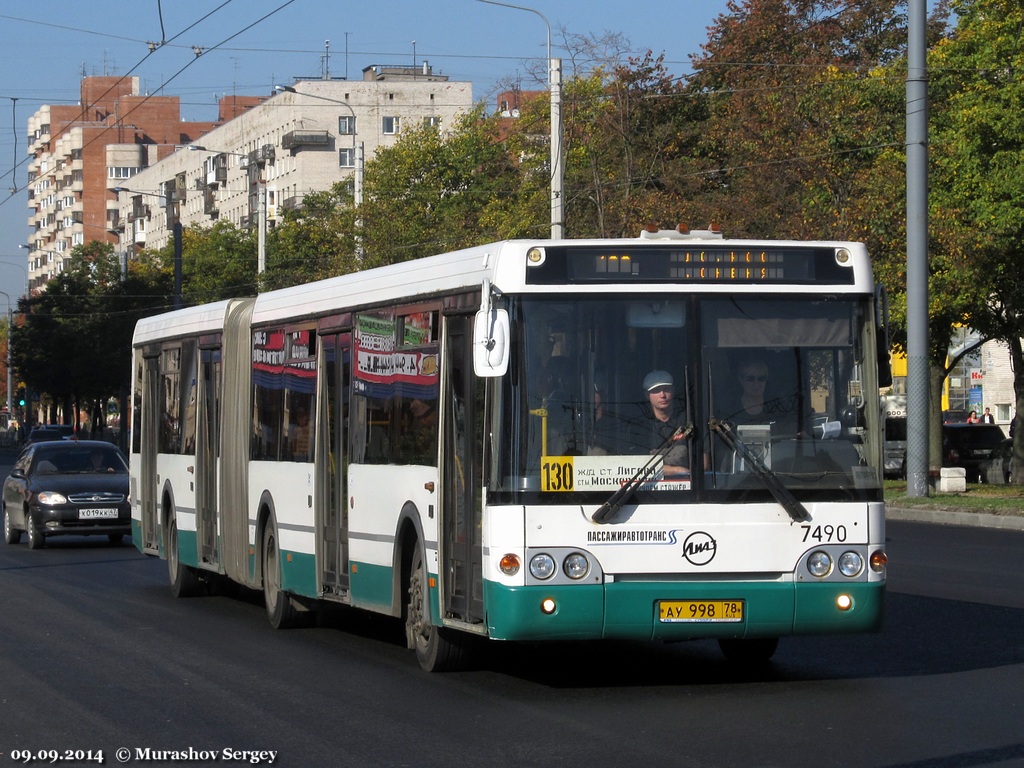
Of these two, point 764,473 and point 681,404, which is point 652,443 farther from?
point 764,473

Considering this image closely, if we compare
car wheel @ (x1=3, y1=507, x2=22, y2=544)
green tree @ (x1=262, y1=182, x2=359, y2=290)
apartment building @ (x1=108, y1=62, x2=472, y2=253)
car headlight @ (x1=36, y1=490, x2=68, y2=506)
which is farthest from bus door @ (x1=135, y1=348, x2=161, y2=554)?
apartment building @ (x1=108, y1=62, x2=472, y2=253)

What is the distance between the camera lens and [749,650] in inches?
445

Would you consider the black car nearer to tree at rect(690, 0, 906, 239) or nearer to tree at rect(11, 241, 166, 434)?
tree at rect(690, 0, 906, 239)

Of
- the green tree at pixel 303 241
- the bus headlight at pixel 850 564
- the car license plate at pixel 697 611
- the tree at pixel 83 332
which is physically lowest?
the car license plate at pixel 697 611

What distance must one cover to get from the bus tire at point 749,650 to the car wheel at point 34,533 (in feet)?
50.5

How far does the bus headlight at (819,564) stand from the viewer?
9953 mm

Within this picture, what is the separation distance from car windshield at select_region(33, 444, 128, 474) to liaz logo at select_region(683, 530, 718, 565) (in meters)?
17.3

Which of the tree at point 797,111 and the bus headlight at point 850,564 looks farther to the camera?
the tree at point 797,111

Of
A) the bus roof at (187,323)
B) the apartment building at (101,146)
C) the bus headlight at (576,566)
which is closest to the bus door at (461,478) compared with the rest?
the bus headlight at (576,566)

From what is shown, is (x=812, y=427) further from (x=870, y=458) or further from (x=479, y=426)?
(x=479, y=426)

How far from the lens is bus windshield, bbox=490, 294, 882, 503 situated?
9750 mm

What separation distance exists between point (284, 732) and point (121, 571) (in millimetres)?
12133

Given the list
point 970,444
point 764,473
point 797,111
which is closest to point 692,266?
point 764,473

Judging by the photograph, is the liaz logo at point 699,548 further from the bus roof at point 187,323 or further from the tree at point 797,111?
the tree at point 797,111
